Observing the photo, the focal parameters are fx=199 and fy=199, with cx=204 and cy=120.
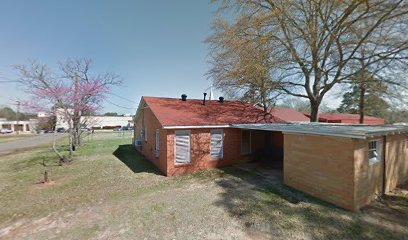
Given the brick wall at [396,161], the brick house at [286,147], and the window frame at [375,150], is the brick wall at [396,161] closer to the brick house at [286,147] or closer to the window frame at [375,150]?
the brick house at [286,147]

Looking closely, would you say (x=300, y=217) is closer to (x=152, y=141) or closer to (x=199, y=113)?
(x=199, y=113)

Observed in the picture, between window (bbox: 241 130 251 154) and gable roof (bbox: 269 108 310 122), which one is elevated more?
gable roof (bbox: 269 108 310 122)

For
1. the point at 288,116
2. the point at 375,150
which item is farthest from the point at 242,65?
the point at 288,116

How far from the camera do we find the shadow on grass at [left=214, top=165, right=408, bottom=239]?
486 cm

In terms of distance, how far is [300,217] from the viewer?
18.3 feet

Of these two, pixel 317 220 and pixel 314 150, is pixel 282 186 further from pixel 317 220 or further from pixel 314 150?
pixel 317 220

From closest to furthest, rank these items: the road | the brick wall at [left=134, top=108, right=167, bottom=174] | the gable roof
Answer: the brick wall at [left=134, top=108, right=167, bottom=174] < the road < the gable roof

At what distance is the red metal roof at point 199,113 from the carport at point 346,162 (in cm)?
456

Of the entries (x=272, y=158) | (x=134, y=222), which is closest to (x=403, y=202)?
(x=272, y=158)

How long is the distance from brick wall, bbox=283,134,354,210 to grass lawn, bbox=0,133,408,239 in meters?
0.47

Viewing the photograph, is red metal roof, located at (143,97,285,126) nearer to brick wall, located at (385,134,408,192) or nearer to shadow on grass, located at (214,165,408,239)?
shadow on grass, located at (214,165,408,239)

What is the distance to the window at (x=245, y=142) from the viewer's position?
1224 cm

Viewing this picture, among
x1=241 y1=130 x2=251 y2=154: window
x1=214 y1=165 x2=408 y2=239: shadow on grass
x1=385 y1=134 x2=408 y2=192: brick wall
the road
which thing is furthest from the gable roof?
the road

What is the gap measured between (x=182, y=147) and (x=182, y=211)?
4.33 metres
